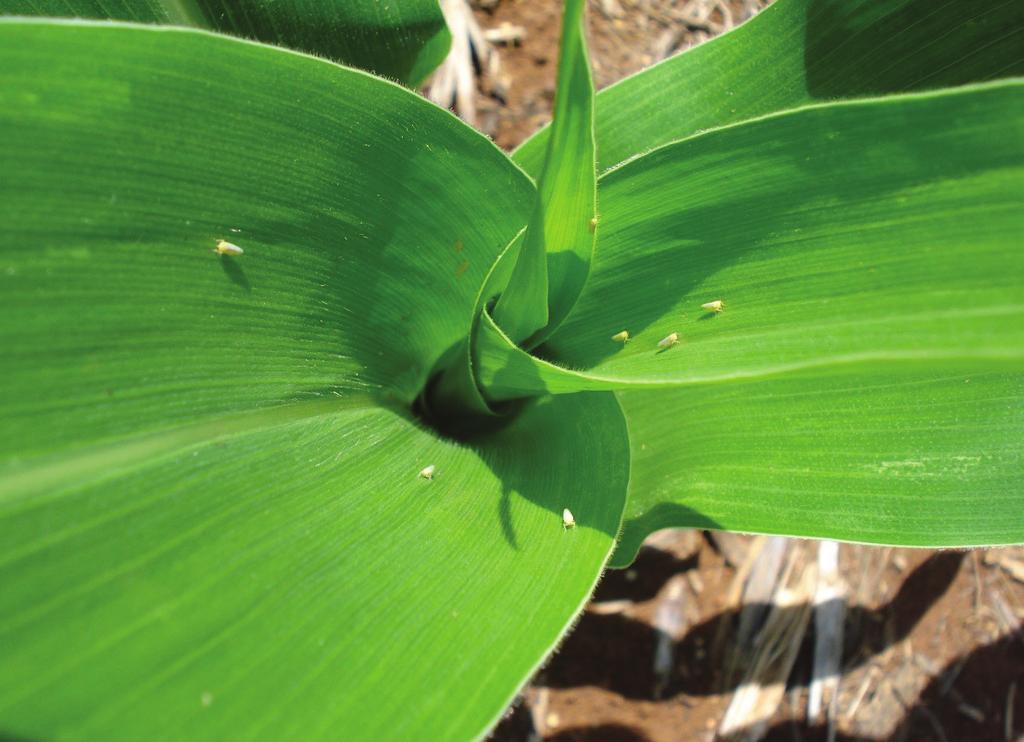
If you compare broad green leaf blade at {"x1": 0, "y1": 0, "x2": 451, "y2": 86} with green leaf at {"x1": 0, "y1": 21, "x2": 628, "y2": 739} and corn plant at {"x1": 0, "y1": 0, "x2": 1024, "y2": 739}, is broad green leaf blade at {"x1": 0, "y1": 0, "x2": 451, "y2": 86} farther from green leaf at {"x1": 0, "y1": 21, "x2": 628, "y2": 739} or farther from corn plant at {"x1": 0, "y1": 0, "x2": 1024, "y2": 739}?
green leaf at {"x1": 0, "y1": 21, "x2": 628, "y2": 739}

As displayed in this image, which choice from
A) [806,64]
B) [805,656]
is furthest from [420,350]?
[805,656]

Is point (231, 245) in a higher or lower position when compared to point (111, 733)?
higher

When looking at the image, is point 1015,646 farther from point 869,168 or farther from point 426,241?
point 426,241

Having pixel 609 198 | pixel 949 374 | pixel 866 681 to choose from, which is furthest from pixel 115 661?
pixel 866 681

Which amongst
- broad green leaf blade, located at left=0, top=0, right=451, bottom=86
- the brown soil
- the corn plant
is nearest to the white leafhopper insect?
the corn plant

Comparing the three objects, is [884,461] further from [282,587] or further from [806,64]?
[282,587]

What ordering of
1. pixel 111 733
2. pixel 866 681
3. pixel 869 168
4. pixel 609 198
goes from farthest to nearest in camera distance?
pixel 866 681 → pixel 609 198 → pixel 869 168 → pixel 111 733

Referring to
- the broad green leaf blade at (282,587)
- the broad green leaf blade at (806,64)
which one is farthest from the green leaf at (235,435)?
the broad green leaf blade at (806,64)
